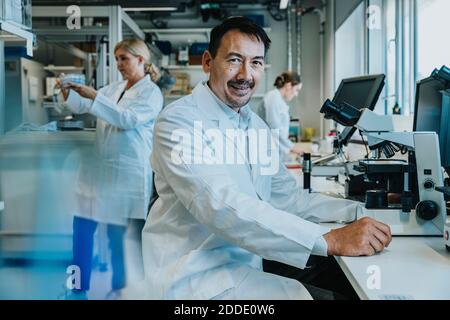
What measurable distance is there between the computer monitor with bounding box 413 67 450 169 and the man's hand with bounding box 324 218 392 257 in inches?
17.3

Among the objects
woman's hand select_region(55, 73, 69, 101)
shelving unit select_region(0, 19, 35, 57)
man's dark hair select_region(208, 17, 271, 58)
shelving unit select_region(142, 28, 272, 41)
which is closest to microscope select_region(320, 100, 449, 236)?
man's dark hair select_region(208, 17, 271, 58)

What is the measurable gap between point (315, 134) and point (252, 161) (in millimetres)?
4399

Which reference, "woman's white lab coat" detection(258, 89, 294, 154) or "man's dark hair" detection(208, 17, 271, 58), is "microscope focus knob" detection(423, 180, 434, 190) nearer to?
"man's dark hair" detection(208, 17, 271, 58)

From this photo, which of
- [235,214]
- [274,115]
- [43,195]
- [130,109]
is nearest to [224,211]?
[235,214]

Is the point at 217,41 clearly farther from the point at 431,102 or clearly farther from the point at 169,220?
the point at 431,102

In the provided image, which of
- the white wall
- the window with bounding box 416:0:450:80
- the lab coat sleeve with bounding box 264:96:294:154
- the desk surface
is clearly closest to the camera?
the desk surface

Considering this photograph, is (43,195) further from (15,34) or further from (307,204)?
(307,204)

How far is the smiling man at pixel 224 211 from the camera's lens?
989mm

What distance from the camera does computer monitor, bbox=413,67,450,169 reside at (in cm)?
138

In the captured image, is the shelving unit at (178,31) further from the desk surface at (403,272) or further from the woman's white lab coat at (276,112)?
the desk surface at (403,272)

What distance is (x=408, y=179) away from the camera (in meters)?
1.28

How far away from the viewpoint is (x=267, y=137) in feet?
4.66

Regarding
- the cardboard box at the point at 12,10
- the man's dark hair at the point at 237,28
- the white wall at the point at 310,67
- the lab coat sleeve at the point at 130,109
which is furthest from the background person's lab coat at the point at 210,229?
the white wall at the point at 310,67
